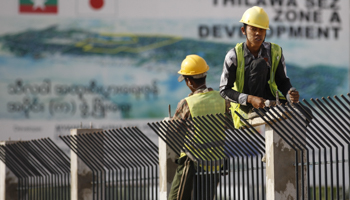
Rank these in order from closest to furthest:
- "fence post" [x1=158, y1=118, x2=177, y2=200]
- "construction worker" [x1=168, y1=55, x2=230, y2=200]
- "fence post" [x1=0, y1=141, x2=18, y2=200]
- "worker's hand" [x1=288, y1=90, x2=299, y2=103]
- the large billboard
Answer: "worker's hand" [x1=288, y1=90, x2=299, y2=103] → "construction worker" [x1=168, y1=55, x2=230, y2=200] → "fence post" [x1=158, y1=118, x2=177, y2=200] → "fence post" [x1=0, y1=141, x2=18, y2=200] → the large billboard

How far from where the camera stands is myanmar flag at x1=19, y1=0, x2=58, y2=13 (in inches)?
887

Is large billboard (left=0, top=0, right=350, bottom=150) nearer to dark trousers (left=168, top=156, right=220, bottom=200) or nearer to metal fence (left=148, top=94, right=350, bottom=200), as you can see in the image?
dark trousers (left=168, top=156, right=220, bottom=200)

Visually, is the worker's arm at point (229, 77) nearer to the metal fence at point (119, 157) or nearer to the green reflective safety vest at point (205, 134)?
the green reflective safety vest at point (205, 134)

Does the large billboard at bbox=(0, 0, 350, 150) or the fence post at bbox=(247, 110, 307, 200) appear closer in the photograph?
the fence post at bbox=(247, 110, 307, 200)

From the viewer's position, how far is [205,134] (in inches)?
278

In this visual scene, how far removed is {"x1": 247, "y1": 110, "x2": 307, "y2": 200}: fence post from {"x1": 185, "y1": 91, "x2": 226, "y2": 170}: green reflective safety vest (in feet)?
2.32

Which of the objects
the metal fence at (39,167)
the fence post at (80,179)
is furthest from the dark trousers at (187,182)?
the metal fence at (39,167)

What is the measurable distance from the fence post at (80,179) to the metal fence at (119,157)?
133 mm

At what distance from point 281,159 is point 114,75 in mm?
16676

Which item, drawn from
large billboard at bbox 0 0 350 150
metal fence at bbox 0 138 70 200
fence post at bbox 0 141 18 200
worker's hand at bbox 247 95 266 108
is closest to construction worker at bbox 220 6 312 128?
worker's hand at bbox 247 95 266 108

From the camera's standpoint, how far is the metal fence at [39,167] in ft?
35.5

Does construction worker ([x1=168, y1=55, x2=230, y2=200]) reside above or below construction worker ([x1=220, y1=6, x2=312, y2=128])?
below

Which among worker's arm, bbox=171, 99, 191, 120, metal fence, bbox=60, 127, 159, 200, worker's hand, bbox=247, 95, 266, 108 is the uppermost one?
worker's hand, bbox=247, 95, 266, 108

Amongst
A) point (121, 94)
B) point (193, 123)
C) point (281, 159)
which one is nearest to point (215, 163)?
point (193, 123)
